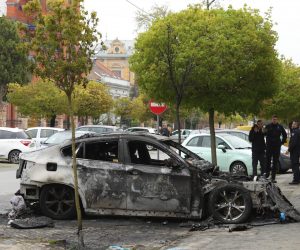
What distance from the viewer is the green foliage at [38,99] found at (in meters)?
46.9

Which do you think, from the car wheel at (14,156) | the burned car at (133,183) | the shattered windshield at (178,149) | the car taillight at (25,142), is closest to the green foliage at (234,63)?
the shattered windshield at (178,149)

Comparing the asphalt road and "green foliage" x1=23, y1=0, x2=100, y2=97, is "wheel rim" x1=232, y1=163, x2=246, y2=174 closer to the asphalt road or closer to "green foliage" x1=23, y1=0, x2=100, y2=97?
the asphalt road

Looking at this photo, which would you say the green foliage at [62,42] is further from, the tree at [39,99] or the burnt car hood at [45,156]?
the tree at [39,99]

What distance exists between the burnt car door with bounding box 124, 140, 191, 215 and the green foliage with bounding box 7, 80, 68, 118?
37.2 meters

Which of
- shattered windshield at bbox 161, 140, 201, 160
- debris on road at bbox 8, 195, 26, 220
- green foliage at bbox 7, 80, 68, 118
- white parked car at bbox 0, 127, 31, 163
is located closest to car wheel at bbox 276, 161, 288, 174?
shattered windshield at bbox 161, 140, 201, 160

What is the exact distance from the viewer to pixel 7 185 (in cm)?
1619

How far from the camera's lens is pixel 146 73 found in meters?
16.5

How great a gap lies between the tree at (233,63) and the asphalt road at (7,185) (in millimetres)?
5612

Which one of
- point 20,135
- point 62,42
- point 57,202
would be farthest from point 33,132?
point 62,42

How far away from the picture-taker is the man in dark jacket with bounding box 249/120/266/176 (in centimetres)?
1576

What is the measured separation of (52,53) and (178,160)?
2980 millimetres

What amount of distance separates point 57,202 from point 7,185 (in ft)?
20.6

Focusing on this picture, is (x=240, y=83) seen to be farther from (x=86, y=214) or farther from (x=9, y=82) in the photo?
(x=9, y=82)

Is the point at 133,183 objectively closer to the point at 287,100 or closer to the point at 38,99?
the point at 287,100
